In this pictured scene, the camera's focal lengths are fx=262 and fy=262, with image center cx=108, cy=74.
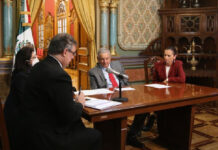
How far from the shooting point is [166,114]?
3199mm

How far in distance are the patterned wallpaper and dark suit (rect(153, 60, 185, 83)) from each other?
172 centimetres

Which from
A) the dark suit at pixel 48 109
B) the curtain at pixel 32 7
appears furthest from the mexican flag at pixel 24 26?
the dark suit at pixel 48 109

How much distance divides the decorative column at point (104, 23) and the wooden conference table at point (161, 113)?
2.14 metres

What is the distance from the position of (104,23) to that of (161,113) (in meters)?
2.42

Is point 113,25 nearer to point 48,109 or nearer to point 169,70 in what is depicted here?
point 169,70

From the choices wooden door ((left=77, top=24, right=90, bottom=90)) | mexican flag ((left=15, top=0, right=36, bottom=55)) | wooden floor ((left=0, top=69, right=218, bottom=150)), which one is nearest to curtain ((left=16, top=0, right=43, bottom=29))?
mexican flag ((left=15, top=0, right=36, bottom=55))

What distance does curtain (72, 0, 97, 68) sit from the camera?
16.0 ft

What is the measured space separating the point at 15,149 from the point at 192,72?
13.2 feet

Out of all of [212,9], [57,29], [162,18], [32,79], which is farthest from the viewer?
[57,29]

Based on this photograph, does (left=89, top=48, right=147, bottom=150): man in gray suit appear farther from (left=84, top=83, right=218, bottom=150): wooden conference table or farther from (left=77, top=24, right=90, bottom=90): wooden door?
(left=77, top=24, right=90, bottom=90): wooden door

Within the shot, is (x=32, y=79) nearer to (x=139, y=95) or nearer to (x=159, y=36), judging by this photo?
(x=139, y=95)

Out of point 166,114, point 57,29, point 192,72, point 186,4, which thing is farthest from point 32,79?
point 57,29

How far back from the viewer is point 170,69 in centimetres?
370

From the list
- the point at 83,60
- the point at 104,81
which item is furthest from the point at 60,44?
the point at 83,60
